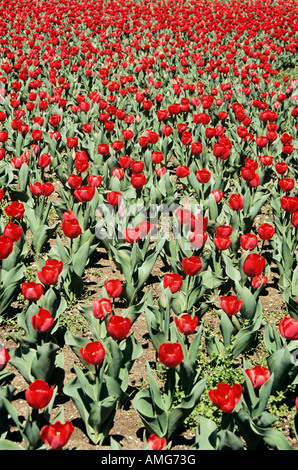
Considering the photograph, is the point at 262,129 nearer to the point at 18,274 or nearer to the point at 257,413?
the point at 18,274

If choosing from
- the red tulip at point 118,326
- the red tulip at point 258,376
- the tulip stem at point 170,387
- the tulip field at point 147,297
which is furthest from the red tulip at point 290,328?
the red tulip at point 118,326

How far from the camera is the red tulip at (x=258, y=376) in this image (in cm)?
279

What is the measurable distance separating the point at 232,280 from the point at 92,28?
466 inches

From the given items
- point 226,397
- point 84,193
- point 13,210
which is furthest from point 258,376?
point 13,210

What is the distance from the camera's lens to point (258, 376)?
9.17 ft

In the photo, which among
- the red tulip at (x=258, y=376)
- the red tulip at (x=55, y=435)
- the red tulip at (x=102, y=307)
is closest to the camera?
the red tulip at (x=55, y=435)

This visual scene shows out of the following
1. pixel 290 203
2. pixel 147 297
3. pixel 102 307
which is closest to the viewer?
pixel 102 307


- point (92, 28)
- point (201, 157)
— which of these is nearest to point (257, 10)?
point (92, 28)

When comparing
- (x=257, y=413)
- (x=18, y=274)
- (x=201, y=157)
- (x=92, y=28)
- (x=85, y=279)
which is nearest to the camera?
(x=257, y=413)

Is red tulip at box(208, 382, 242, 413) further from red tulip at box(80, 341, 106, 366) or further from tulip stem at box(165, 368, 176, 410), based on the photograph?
red tulip at box(80, 341, 106, 366)

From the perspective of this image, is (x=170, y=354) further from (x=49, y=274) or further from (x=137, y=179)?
(x=137, y=179)

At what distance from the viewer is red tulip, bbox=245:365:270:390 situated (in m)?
2.79

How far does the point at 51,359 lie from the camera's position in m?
3.13

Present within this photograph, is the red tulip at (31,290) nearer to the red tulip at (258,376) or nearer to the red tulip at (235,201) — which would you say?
the red tulip at (258,376)
